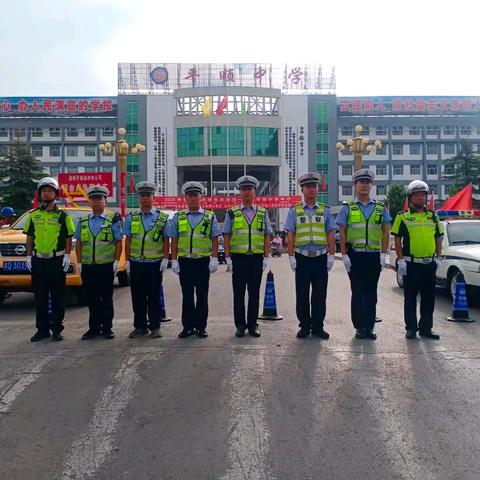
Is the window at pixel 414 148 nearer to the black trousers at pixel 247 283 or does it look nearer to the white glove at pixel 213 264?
the black trousers at pixel 247 283

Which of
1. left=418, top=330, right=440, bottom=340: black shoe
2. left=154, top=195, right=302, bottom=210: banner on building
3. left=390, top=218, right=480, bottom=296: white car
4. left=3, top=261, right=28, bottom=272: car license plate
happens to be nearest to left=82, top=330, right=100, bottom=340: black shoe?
left=3, top=261, right=28, bottom=272: car license plate

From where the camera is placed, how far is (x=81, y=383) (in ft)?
15.5

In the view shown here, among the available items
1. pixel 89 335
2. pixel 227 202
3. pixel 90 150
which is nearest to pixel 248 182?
pixel 89 335

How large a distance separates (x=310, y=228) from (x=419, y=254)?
1.40 metres

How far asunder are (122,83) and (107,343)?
58170 mm

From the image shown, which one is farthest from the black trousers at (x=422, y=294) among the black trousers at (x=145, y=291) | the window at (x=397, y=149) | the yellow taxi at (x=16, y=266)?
the window at (x=397, y=149)

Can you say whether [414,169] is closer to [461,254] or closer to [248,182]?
[461,254]

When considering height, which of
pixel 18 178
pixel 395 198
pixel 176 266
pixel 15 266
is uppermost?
pixel 18 178

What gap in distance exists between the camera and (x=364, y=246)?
255 inches

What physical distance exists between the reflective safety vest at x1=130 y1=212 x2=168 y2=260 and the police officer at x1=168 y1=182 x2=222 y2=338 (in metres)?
0.17

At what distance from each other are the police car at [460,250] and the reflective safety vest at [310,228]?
10.4 ft

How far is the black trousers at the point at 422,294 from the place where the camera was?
6500mm

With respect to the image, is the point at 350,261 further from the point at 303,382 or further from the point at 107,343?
the point at 107,343

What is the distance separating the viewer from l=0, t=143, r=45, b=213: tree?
34500mm
